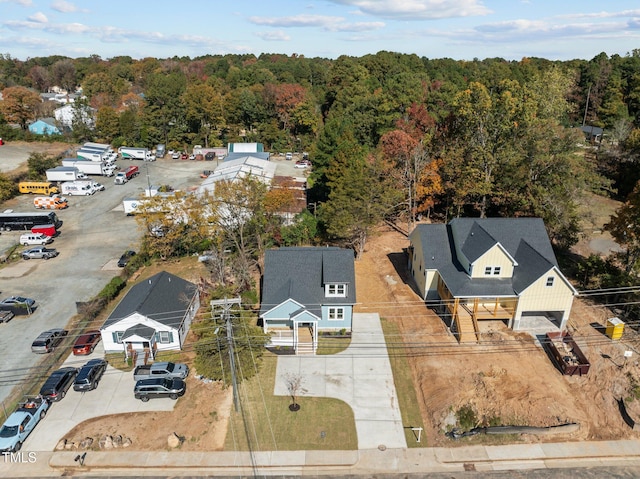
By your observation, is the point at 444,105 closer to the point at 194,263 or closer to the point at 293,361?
the point at 194,263

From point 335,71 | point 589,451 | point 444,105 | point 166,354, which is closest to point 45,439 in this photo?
point 166,354

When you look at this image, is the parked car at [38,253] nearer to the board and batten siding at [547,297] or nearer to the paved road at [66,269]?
the paved road at [66,269]

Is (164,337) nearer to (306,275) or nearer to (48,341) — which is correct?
(48,341)

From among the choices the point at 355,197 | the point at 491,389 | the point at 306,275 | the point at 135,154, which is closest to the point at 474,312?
the point at 491,389

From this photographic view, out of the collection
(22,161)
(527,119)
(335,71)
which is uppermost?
(335,71)

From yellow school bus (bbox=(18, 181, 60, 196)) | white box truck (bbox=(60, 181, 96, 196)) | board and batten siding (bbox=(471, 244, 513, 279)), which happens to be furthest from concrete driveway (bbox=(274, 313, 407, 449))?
yellow school bus (bbox=(18, 181, 60, 196))

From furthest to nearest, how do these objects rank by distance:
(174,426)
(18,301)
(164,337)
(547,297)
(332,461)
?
(18,301), (547,297), (164,337), (174,426), (332,461)
